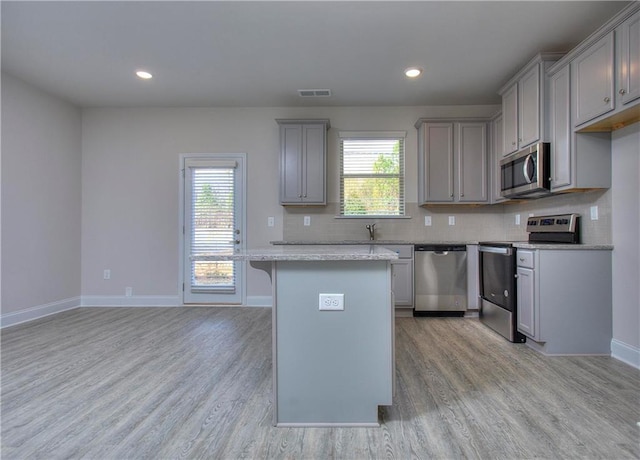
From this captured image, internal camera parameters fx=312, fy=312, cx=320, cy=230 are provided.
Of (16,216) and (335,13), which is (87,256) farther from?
(335,13)

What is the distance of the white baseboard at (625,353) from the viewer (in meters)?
2.33

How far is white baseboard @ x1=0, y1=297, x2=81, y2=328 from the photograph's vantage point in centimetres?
335

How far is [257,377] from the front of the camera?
2.19 m

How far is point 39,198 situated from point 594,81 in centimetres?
562

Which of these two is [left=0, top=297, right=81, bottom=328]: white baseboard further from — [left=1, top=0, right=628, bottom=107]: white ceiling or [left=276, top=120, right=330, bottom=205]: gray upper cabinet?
Result: [left=276, top=120, right=330, bottom=205]: gray upper cabinet

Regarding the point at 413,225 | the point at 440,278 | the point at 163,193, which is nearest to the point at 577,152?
the point at 440,278

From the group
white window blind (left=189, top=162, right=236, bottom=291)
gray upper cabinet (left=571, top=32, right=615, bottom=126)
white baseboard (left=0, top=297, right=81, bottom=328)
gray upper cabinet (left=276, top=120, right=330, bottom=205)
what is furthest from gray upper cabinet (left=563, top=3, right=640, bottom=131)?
white baseboard (left=0, top=297, right=81, bottom=328)

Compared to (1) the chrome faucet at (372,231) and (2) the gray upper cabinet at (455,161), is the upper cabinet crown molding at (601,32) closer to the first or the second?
(2) the gray upper cabinet at (455,161)

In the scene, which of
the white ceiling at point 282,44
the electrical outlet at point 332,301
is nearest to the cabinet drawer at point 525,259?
the white ceiling at point 282,44

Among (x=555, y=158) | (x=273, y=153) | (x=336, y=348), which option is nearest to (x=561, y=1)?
(x=555, y=158)

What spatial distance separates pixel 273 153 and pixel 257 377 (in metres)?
3.00

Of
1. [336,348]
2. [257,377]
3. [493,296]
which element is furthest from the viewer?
[493,296]

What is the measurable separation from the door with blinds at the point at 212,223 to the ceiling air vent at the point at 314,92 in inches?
46.6

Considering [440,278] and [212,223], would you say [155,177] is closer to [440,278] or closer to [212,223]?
[212,223]
